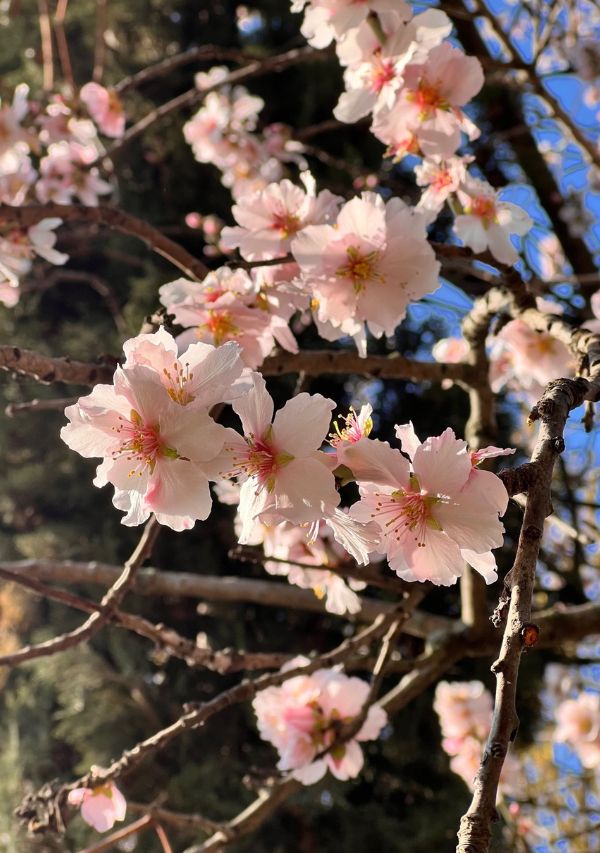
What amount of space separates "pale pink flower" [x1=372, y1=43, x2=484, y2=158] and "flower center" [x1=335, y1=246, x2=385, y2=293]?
277mm

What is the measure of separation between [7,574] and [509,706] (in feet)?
2.42

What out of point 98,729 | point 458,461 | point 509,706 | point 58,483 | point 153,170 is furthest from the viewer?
point 153,170

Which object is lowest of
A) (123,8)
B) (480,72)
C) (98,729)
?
(98,729)

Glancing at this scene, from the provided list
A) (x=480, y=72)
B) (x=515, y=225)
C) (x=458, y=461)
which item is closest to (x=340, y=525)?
(x=458, y=461)

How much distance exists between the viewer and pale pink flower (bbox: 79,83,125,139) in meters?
2.50

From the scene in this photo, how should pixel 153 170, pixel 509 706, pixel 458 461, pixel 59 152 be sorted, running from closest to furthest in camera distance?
pixel 509 706 → pixel 458 461 → pixel 59 152 → pixel 153 170

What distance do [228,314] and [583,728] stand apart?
1876 mm

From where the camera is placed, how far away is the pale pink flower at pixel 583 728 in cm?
233

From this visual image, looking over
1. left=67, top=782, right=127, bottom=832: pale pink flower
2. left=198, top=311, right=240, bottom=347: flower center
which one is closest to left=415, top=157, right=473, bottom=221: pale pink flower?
left=198, top=311, right=240, bottom=347: flower center

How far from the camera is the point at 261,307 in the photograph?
1.06 metres

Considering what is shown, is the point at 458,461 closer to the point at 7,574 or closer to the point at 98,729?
the point at 7,574

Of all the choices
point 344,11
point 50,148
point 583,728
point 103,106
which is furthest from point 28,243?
point 583,728

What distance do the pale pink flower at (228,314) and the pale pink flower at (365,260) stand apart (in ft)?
0.23

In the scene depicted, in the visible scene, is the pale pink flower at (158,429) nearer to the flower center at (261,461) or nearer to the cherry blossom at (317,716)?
the flower center at (261,461)
